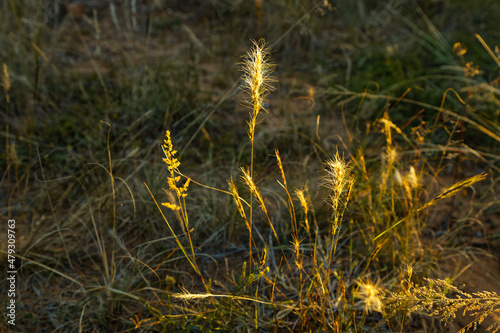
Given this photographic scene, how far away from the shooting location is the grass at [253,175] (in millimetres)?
1732

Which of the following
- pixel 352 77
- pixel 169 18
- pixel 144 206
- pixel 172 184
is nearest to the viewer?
pixel 172 184

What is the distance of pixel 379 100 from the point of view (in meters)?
3.56

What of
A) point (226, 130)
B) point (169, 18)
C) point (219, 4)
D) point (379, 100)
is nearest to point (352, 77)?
point (379, 100)

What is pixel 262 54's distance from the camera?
1.32 meters

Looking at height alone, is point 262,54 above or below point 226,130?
above

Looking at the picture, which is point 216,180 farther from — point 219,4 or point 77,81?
point 219,4

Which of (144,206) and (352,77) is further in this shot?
(352,77)

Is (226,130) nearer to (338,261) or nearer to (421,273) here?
(338,261)

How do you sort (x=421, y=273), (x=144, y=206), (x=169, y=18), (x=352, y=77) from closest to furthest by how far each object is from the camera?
(x=421, y=273), (x=144, y=206), (x=352, y=77), (x=169, y=18)

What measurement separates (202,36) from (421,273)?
386 cm

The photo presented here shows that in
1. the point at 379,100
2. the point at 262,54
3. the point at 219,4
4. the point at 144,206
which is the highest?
the point at 262,54

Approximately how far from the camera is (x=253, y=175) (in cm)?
218

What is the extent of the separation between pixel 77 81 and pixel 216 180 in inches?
75.8

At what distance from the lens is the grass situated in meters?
1.73
